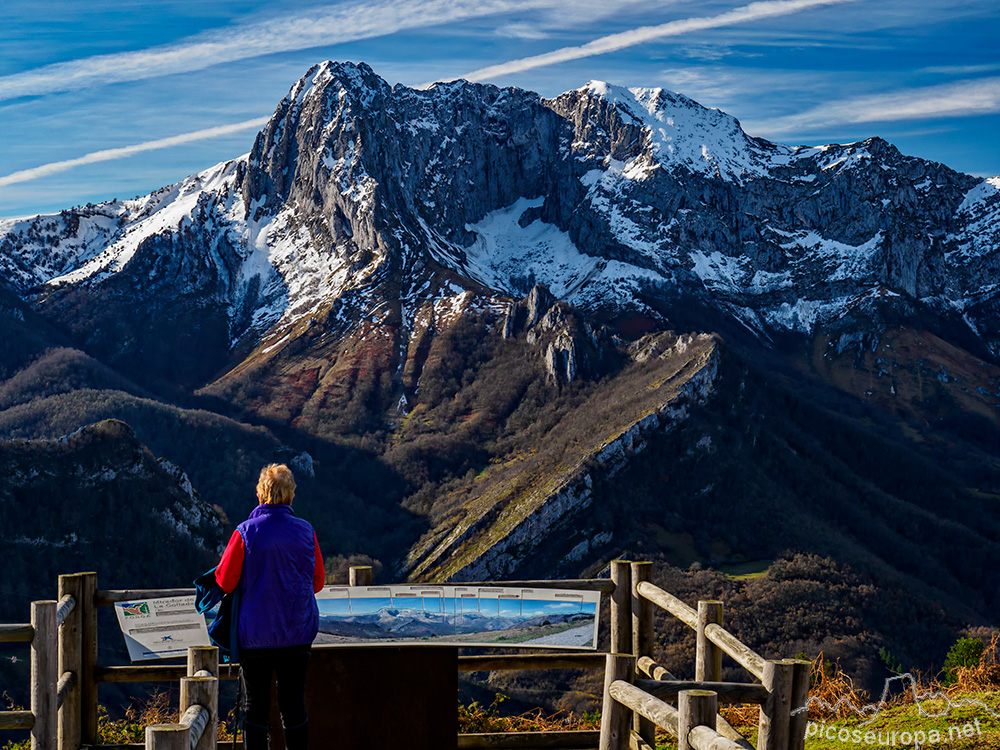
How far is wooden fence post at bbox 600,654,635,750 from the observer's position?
9555mm

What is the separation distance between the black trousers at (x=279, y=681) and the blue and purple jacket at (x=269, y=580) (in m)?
0.13

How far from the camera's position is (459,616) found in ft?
36.2

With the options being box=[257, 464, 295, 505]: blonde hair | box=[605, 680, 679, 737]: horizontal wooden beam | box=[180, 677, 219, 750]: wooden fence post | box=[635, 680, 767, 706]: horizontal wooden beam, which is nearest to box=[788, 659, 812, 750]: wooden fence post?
box=[635, 680, 767, 706]: horizontal wooden beam

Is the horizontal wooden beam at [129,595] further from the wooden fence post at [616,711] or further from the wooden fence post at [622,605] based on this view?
the wooden fence post at [622,605]

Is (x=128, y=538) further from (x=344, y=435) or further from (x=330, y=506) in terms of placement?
(x=344, y=435)

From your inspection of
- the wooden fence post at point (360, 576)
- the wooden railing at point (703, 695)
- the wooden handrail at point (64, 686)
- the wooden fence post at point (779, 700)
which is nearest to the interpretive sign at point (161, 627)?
the wooden handrail at point (64, 686)

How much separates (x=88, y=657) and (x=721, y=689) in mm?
7208

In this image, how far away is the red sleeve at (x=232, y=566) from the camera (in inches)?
340

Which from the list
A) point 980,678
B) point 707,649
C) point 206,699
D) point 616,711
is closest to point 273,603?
point 206,699

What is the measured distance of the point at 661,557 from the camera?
129750mm

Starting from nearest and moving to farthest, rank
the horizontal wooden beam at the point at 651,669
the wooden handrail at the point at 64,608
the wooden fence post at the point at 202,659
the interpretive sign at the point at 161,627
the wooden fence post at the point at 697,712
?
the wooden fence post at the point at 697,712, the wooden fence post at the point at 202,659, the wooden handrail at the point at 64,608, the interpretive sign at the point at 161,627, the horizontal wooden beam at the point at 651,669

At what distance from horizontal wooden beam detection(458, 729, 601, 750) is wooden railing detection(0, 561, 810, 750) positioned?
0.01m

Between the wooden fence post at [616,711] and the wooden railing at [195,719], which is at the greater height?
the wooden railing at [195,719]

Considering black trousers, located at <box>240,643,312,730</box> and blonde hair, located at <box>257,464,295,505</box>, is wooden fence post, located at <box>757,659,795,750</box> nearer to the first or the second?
black trousers, located at <box>240,643,312,730</box>
